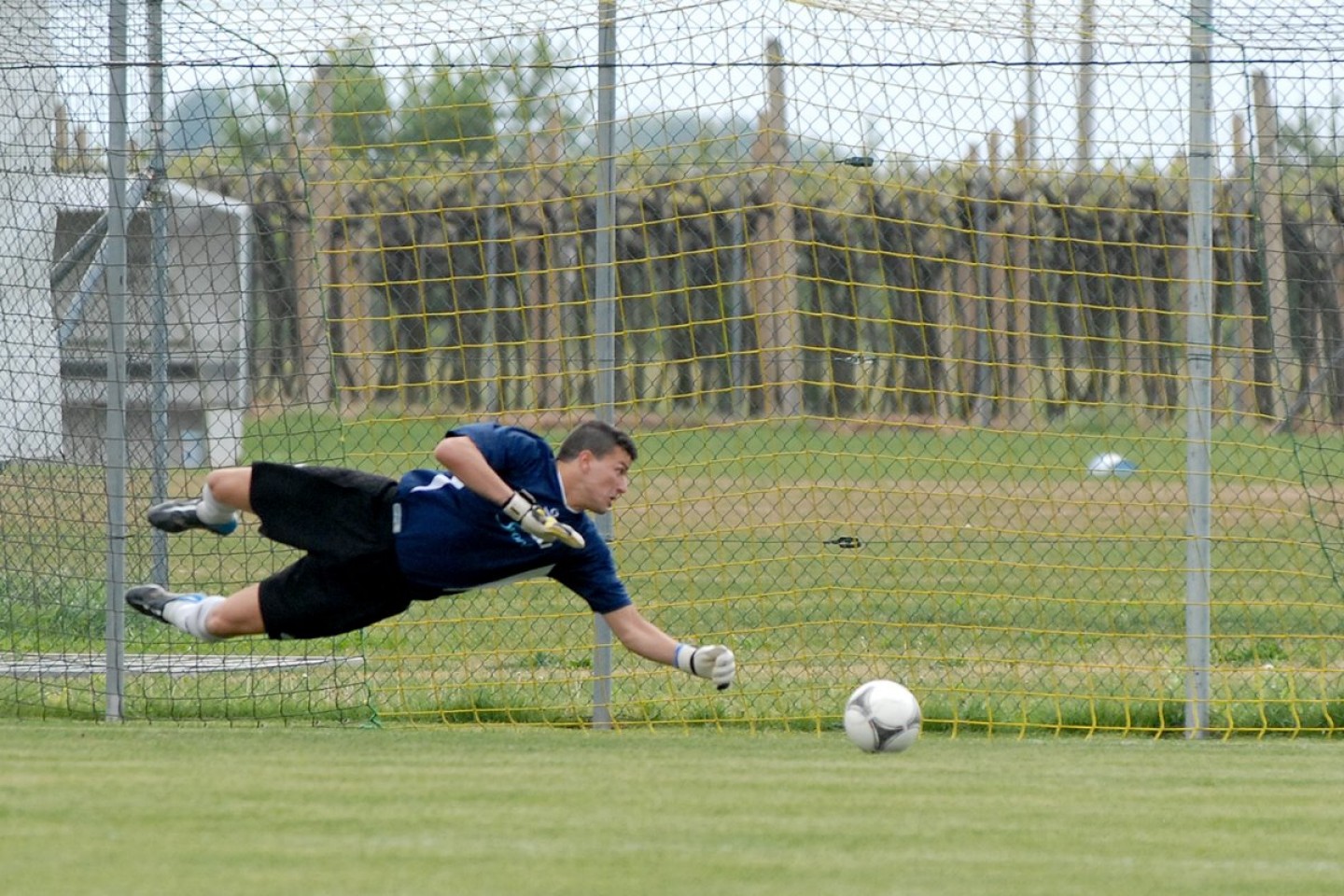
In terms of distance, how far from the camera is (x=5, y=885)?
5.15 metres

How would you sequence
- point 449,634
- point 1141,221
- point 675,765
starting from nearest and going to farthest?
1. point 675,765
2. point 449,634
3. point 1141,221

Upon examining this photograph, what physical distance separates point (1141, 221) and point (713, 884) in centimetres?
1094

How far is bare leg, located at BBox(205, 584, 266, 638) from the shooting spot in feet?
26.6

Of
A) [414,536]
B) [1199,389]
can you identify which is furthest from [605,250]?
[1199,389]

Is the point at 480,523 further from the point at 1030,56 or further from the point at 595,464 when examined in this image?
the point at 1030,56

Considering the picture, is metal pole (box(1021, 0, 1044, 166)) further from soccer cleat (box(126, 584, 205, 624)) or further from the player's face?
soccer cleat (box(126, 584, 205, 624))

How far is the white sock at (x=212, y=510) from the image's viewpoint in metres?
8.21

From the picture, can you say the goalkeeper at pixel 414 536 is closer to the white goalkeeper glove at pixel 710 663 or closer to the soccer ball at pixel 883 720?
the white goalkeeper glove at pixel 710 663

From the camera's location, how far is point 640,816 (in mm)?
6434

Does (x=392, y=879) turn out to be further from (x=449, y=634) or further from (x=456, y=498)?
(x=449, y=634)

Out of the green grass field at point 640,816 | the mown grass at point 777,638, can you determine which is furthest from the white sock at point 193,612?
the mown grass at point 777,638

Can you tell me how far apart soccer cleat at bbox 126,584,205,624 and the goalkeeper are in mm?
69

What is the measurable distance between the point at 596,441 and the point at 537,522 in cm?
54

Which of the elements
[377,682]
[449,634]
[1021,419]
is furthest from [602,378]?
[1021,419]
